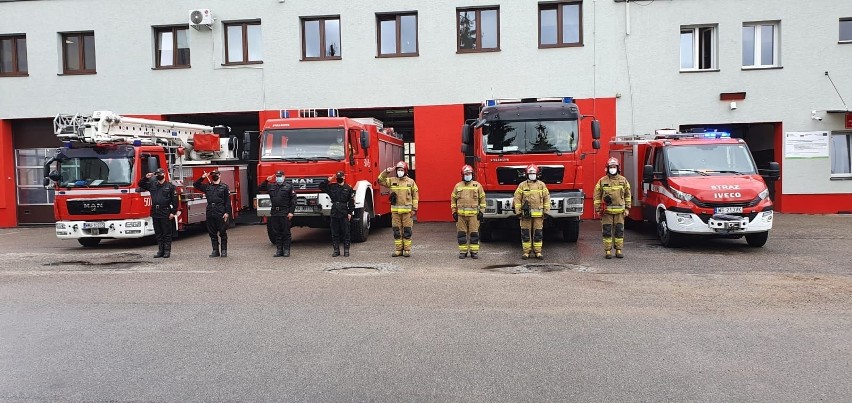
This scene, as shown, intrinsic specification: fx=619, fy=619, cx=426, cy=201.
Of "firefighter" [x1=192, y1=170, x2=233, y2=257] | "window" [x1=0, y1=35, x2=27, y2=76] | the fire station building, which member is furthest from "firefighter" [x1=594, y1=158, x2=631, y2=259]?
"window" [x1=0, y1=35, x2=27, y2=76]

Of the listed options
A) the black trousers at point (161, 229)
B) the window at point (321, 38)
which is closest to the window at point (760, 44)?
the window at point (321, 38)

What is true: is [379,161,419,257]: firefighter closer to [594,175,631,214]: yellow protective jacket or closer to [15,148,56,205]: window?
[594,175,631,214]: yellow protective jacket

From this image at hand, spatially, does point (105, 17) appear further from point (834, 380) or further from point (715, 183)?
point (834, 380)

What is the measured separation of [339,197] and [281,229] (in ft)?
4.59

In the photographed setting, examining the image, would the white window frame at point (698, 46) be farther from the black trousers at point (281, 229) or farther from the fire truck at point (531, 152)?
the black trousers at point (281, 229)

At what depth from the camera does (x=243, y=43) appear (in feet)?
66.8

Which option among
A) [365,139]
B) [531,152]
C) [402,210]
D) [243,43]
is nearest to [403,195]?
[402,210]

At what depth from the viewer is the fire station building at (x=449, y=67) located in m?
18.6

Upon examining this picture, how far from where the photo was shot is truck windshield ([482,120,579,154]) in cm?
1288

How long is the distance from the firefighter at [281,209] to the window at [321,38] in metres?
8.24

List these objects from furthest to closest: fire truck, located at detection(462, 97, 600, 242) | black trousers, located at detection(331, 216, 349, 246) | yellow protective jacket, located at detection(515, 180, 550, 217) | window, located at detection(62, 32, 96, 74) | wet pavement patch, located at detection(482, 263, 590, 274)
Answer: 1. window, located at detection(62, 32, 96, 74)
2. fire truck, located at detection(462, 97, 600, 242)
3. black trousers, located at detection(331, 216, 349, 246)
4. yellow protective jacket, located at detection(515, 180, 550, 217)
5. wet pavement patch, located at detection(482, 263, 590, 274)

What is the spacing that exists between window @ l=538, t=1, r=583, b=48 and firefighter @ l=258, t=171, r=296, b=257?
33.4ft

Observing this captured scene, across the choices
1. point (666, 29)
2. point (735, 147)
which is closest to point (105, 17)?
point (666, 29)

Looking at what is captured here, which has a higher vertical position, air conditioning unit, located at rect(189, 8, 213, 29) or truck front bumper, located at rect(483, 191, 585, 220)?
air conditioning unit, located at rect(189, 8, 213, 29)
